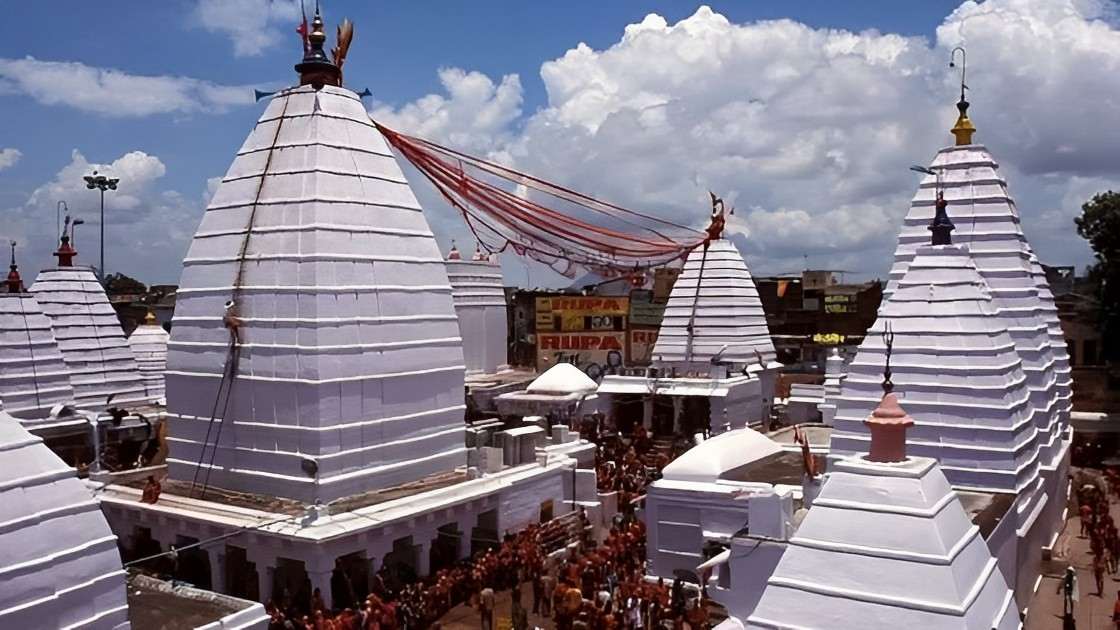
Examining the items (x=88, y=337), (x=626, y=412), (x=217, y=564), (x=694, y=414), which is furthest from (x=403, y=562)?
(x=88, y=337)

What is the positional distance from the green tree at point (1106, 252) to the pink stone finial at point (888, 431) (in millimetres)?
32668

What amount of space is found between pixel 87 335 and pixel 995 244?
27.5 metres

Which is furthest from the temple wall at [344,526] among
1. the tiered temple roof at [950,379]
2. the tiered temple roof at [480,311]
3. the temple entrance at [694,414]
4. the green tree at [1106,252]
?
the green tree at [1106,252]

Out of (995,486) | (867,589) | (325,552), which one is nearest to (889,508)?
(867,589)

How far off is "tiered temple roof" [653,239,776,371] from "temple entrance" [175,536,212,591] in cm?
2113

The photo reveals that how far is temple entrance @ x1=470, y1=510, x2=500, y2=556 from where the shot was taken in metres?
20.3

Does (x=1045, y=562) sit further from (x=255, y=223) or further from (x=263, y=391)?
(x=255, y=223)

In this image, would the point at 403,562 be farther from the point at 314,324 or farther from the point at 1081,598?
the point at 1081,598

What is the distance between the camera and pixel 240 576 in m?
18.0

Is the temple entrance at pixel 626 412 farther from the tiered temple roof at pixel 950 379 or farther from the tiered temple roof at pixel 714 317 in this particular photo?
the tiered temple roof at pixel 950 379

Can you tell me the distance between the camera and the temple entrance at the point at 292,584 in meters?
16.7

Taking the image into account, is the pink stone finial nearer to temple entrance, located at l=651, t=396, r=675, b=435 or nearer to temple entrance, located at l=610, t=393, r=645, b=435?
temple entrance, located at l=651, t=396, r=675, b=435

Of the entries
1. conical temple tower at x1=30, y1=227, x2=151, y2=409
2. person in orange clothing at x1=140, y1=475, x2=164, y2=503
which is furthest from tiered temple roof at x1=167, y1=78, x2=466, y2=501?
conical temple tower at x1=30, y1=227, x2=151, y2=409

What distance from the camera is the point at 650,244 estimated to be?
28.6 m
